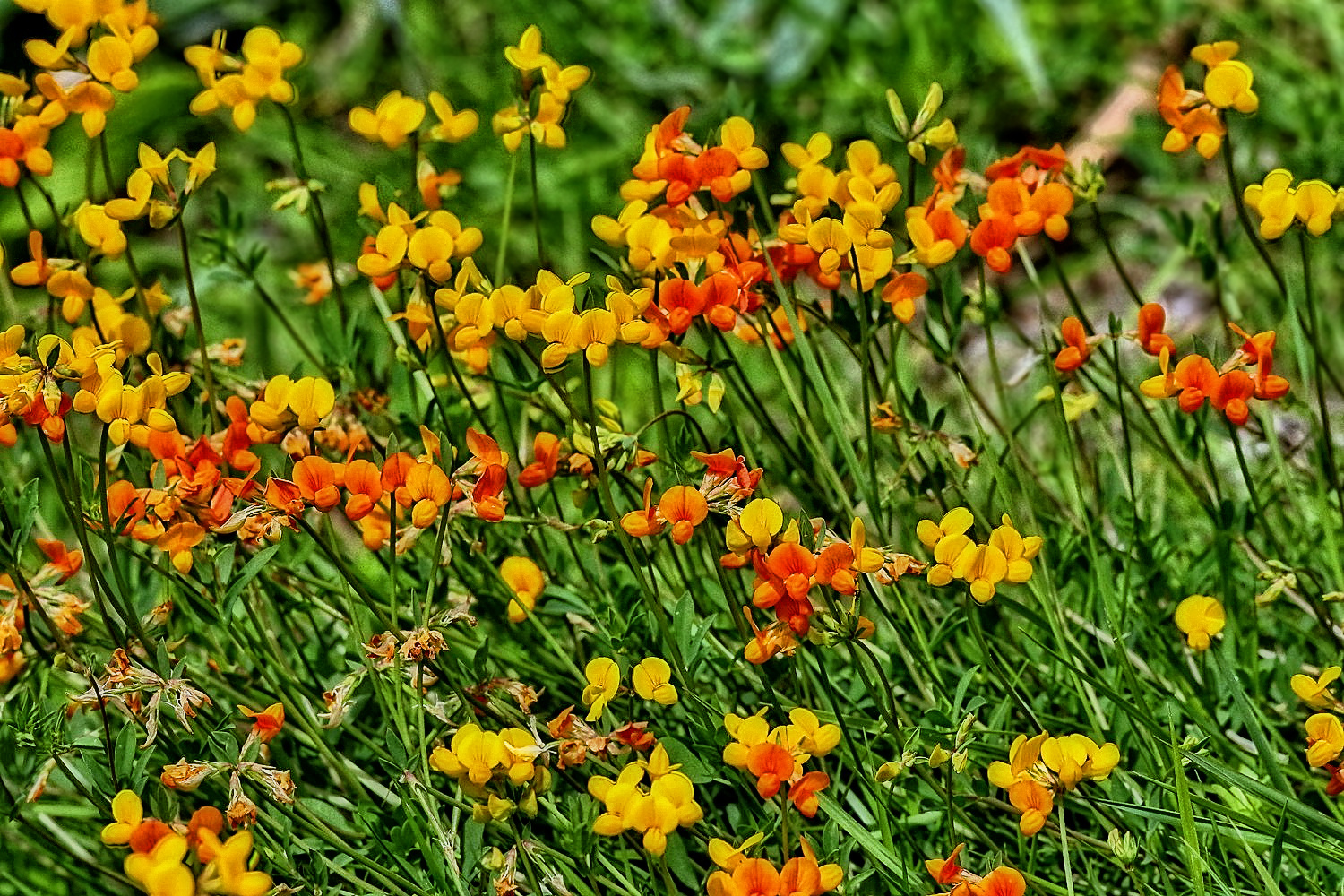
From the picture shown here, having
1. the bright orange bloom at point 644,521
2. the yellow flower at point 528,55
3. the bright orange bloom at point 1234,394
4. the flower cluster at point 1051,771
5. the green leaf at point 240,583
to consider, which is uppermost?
the yellow flower at point 528,55

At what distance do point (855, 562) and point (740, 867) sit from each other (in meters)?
0.20

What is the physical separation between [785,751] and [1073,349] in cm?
44

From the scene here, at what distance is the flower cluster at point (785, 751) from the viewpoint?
0.94 m

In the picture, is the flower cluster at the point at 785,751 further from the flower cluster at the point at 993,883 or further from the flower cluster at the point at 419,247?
the flower cluster at the point at 419,247

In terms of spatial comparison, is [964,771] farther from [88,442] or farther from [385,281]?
[88,442]

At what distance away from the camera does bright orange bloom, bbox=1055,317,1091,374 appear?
1180 mm

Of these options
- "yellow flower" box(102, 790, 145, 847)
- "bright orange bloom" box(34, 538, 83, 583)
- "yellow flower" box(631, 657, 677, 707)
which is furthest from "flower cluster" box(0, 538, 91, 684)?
"yellow flower" box(631, 657, 677, 707)

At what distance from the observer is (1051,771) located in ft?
3.24

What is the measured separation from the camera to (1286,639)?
57.9 inches

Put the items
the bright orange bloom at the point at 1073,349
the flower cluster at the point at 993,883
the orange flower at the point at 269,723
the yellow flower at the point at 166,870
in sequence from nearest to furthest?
the yellow flower at the point at 166,870
the flower cluster at the point at 993,883
the orange flower at the point at 269,723
the bright orange bloom at the point at 1073,349

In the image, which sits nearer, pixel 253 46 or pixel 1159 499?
pixel 253 46

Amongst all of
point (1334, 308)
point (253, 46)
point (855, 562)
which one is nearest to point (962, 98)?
point (1334, 308)

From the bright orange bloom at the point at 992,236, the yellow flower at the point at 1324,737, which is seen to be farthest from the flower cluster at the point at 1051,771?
the bright orange bloom at the point at 992,236

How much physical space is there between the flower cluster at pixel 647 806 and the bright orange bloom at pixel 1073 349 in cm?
48
